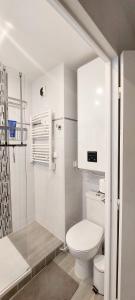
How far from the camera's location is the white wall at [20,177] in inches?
84.7

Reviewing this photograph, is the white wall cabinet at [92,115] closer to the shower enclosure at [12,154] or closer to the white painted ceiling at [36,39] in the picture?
the white painted ceiling at [36,39]

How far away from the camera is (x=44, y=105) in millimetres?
2225

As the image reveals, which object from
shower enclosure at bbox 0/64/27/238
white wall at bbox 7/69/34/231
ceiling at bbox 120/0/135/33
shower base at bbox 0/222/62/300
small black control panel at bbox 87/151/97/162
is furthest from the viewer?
white wall at bbox 7/69/34/231

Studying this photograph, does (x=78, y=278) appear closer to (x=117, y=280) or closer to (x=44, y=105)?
(x=117, y=280)

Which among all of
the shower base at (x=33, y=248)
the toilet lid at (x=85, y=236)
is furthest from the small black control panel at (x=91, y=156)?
the shower base at (x=33, y=248)

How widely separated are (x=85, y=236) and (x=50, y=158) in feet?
3.29

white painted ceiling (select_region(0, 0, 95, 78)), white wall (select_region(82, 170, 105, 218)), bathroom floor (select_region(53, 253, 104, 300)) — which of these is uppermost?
white painted ceiling (select_region(0, 0, 95, 78))

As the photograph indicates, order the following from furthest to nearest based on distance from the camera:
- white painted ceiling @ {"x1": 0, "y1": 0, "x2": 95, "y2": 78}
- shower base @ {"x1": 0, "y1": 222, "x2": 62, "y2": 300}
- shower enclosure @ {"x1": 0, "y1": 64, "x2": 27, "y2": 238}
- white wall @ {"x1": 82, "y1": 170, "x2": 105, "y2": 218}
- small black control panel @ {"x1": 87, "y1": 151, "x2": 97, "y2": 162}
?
1. white wall @ {"x1": 82, "y1": 170, "x2": 105, "y2": 218}
2. shower enclosure @ {"x1": 0, "y1": 64, "x2": 27, "y2": 238}
3. small black control panel @ {"x1": 87, "y1": 151, "x2": 97, "y2": 162}
4. shower base @ {"x1": 0, "y1": 222, "x2": 62, "y2": 300}
5. white painted ceiling @ {"x1": 0, "y1": 0, "x2": 95, "y2": 78}

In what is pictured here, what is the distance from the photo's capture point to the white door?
1.05 m

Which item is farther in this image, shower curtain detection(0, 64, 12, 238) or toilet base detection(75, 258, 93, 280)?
shower curtain detection(0, 64, 12, 238)

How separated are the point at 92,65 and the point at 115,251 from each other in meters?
1.79

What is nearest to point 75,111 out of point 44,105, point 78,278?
point 44,105

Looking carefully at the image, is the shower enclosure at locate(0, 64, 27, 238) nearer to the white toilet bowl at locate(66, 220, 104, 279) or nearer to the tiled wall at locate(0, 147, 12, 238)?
the tiled wall at locate(0, 147, 12, 238)

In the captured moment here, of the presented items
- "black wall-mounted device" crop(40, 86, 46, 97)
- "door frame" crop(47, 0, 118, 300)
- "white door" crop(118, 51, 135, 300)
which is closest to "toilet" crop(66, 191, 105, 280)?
"door frame" crop(47, 0, 118, 300)
